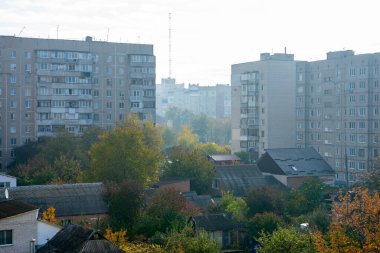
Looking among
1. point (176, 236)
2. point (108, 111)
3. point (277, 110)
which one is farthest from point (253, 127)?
point (176, 236)

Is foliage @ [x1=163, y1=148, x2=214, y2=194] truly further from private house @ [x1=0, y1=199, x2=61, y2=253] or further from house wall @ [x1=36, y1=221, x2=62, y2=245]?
private house @ [x1=0, y1=199, x2=61, y2=253]

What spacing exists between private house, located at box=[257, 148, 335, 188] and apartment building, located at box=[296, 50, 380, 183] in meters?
3.42

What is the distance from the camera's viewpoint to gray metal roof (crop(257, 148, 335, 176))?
179ft

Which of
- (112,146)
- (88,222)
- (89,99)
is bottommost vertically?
(88,222)

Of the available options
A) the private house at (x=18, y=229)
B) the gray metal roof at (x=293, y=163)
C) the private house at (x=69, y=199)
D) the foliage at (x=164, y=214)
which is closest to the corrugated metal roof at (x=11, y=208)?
the private house at (x=18, y=229)

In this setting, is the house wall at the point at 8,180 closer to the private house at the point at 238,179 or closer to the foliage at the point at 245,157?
the private house at the point at 238,179

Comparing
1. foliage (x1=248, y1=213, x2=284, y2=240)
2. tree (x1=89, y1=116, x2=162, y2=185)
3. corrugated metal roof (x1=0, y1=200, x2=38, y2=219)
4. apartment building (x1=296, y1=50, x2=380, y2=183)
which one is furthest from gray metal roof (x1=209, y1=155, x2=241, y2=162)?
corrugated metal roof (x1=0, y1=200, x2=38, y2=219)

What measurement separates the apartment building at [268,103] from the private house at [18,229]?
45.6 meters

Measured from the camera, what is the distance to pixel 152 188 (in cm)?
4538

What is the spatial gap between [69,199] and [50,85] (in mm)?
29450

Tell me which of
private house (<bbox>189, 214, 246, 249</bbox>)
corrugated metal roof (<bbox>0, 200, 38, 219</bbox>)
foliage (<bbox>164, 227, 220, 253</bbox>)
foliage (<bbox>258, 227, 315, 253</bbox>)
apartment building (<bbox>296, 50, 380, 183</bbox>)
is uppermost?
apartment building (<bbox>296, 50, 380, 183</bbox>)

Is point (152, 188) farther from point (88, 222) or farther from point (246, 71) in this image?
point (246, 71)

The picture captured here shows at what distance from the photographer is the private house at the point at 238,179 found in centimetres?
5191

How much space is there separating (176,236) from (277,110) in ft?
141
